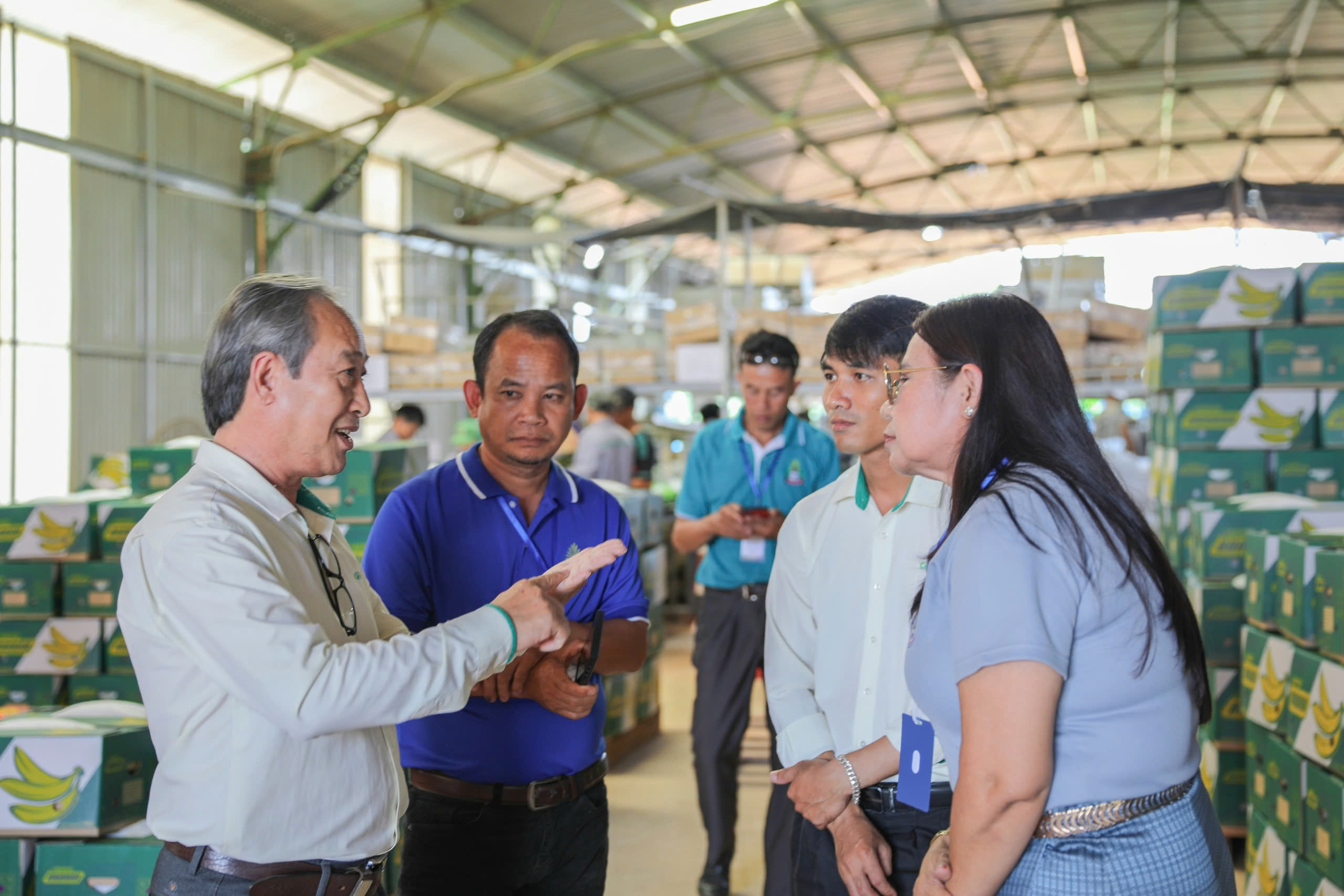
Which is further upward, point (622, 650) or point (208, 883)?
point (622, 650)

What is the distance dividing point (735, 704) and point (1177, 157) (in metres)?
18.0

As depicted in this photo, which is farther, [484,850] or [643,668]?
[643,668]

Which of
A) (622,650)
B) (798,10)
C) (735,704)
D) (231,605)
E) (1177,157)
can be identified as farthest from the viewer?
(1177,157)

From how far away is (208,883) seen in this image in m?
1.36

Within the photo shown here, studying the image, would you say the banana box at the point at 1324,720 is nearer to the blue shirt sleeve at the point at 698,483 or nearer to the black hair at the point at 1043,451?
the black hair at the point at 1043,451

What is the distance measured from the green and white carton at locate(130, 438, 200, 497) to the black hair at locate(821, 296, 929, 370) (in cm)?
302

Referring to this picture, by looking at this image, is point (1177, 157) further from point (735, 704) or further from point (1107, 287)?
point (735, 704)

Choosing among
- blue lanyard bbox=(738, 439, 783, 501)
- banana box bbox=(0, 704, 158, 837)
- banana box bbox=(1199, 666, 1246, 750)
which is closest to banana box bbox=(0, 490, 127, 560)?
banana box bbox=(0, 704, 158, 837)

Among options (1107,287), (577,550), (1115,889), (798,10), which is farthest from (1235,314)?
(798,10)

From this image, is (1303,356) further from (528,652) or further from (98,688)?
(98,688)

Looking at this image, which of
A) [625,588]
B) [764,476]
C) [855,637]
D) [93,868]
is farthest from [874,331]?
[93,868]

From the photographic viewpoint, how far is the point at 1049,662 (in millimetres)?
1218

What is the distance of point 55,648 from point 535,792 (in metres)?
2.87

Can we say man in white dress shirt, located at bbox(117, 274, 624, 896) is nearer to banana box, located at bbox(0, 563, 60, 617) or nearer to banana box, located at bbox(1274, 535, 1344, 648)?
banana box, located at bbox(1274, 535, 1344, 648)
